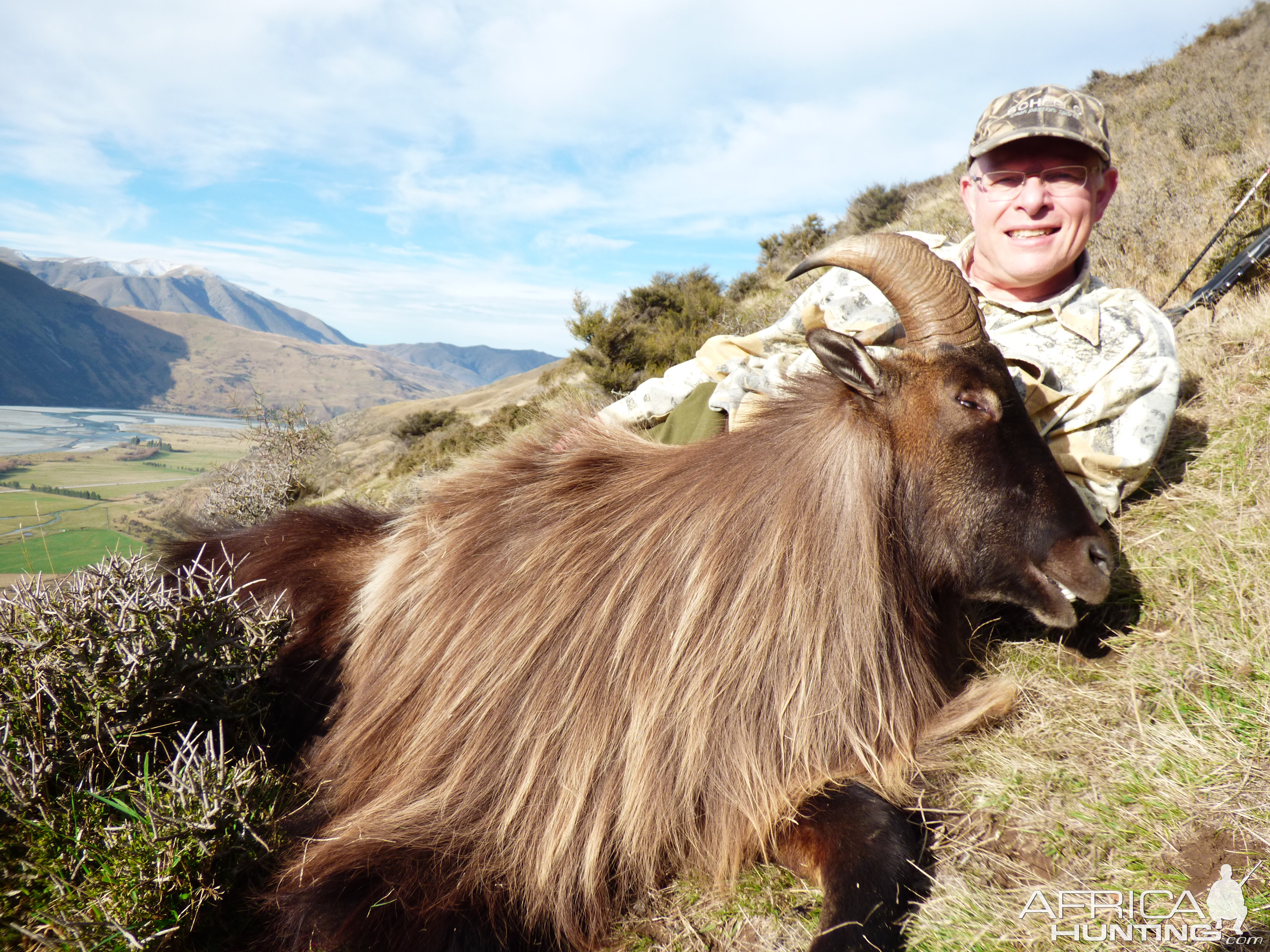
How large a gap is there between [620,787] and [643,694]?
30cm

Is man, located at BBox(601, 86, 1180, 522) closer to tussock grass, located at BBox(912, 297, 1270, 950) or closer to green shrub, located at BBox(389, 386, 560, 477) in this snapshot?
tussock grass, located at BBox(912, 297, 1270, 950)

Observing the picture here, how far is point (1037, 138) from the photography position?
10.3ft

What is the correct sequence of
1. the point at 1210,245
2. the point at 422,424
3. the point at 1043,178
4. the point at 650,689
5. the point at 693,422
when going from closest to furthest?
the point at 650,689, the point at 1043,178, the point at 693,422, the point at 1210,245, the point at 422,424

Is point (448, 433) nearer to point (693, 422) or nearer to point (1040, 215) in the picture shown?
point (693, 422)

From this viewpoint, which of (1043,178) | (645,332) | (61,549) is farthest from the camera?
(645,332)

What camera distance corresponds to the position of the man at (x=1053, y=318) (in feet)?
9.62

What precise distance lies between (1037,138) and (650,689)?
119 inches

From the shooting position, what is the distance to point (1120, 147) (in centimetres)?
1294

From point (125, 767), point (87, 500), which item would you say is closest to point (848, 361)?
point (125, 767)

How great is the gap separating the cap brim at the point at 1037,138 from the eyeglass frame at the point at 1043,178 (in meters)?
0.09

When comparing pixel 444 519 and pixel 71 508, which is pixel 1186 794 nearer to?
pixel 444 519

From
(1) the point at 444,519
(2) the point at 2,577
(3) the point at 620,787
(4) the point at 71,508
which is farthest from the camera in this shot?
(4) the point at 71,508

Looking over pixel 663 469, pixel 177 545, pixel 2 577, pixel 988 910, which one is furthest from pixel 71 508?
pixel 988 910

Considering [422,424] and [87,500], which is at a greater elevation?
[422,424]
